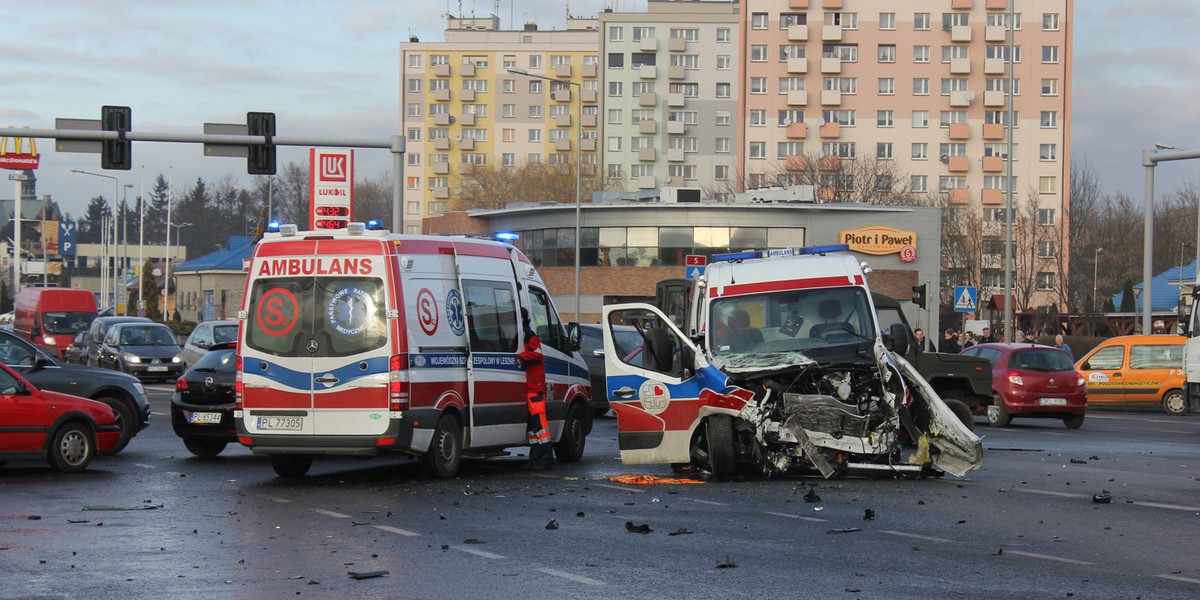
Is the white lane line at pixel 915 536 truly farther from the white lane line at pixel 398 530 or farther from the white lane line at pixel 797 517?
the white lane line at pixel 398 530

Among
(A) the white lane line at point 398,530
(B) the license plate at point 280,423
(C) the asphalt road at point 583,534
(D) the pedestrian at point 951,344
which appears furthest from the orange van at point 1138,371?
(A) the white lane line at point 398,530

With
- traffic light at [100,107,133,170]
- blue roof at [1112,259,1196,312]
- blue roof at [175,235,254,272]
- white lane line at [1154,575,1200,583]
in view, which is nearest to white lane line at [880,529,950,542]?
white lane line at [1154,575,1200,583]

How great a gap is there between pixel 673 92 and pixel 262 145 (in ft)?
297

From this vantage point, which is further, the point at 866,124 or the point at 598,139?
the point at 598,139

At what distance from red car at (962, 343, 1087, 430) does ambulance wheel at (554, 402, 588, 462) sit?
423 inches

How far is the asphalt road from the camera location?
863 cm

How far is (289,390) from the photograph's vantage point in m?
14.6

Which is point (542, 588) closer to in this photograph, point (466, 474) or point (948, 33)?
point (466, 474)

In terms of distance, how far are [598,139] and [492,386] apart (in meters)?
103

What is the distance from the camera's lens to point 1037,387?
2602 cm

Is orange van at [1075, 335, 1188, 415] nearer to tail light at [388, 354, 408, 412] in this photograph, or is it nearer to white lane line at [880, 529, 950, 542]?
tail light at [388, 354, 408, 412]

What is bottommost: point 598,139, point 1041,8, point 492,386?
point 492,386

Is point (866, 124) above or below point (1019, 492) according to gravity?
above

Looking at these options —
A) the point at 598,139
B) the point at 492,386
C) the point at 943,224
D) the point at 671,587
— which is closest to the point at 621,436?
the point at 492,386
